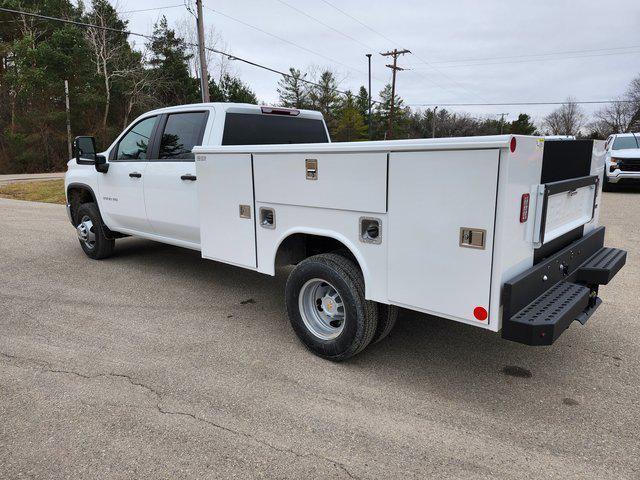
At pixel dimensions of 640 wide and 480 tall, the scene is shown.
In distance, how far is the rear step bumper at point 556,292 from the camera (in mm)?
2722

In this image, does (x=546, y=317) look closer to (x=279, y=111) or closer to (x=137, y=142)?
(x=279, y=111)

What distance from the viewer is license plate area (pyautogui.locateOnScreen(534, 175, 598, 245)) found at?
2.94 metres

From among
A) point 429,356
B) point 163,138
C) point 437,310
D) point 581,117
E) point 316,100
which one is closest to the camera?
point 437,310

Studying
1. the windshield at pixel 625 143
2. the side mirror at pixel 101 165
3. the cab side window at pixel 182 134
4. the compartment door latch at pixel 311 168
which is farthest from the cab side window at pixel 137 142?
the windshield at pixel 625 143

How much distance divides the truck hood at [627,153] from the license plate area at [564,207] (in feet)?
43.1

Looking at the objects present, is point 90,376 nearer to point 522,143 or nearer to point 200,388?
point 200,388

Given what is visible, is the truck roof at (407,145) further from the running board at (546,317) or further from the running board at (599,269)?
the running board at (599,269)

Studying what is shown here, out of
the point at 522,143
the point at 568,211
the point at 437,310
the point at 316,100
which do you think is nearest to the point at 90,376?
the point at 437,310

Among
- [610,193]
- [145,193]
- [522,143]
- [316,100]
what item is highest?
[316,100]

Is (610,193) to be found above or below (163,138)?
below

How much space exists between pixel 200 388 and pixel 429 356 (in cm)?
182

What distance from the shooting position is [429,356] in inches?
152

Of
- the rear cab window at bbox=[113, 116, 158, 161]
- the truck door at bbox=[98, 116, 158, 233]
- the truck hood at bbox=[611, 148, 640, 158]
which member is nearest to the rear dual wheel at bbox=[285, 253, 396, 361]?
the truck door at bbox=[98, 116, 158, 233]

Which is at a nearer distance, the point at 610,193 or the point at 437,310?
the point at 437,310
